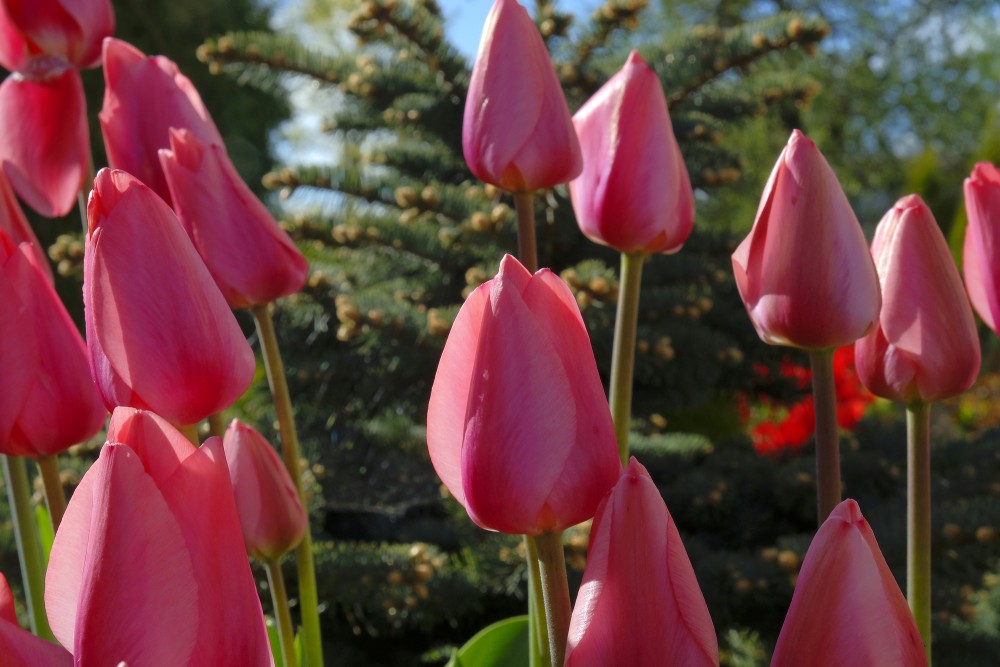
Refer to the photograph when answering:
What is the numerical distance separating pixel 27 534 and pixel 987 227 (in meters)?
0.42

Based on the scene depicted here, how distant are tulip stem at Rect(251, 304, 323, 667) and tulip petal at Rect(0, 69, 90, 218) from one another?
13cm

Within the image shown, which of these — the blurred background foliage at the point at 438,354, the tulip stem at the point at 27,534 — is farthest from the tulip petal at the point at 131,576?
the blurred background foliage at the point at 438,354

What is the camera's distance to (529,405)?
0.29m

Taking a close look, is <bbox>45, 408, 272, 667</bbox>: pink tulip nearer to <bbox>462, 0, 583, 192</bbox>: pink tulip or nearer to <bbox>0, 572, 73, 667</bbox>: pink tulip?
<bbox>0, 572, 73, 667</bbox>: pink tulip

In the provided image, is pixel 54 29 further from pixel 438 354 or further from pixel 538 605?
pixel 438 354

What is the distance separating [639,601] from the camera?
26 cm

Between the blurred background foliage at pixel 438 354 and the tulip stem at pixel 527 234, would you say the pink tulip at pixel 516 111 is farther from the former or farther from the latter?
the blurred background foliage at pixel 438 354

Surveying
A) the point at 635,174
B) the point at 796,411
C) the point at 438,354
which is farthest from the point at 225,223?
the point at 796,411

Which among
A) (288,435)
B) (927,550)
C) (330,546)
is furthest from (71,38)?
(330,546)

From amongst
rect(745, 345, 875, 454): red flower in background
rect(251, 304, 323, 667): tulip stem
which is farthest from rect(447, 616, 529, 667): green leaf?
rect(745, 345, 875, 454): red flower in background

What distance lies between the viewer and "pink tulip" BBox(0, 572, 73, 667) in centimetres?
25

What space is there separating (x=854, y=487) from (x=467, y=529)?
0.45 metres

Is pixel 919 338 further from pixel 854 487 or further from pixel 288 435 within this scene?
pixel 854 487

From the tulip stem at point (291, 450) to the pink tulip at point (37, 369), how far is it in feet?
0.33
